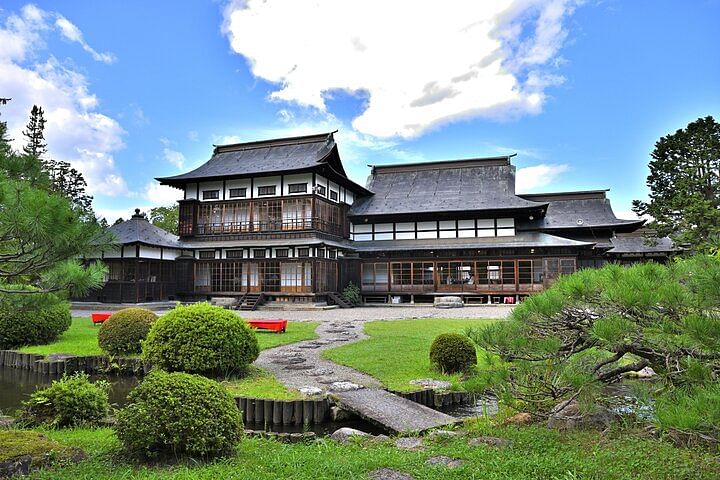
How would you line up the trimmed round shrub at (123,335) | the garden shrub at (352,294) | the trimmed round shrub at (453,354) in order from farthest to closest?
the garden shrub at (352,294) < the trimmed round shrub at (123,335) < the trimmed round shrub at (453,354)

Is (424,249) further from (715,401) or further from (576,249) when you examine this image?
(715,401)

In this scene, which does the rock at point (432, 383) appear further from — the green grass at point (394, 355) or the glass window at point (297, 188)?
the glass window at point (297, 188)

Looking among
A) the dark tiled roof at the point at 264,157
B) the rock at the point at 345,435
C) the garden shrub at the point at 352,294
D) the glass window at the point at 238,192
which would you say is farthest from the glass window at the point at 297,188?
the rock at the point at 345,435

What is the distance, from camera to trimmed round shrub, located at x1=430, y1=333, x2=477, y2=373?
31.5 ft

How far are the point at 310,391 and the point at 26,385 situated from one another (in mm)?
6599

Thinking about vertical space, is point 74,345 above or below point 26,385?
above

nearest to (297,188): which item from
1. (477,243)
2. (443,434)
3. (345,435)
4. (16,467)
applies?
(477,243)

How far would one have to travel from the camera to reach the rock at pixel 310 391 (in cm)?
809

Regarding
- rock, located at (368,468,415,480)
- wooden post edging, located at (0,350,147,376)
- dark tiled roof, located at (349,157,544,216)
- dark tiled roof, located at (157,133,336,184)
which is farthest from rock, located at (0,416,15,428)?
dark tiled roof, located at (349,157,544,216)

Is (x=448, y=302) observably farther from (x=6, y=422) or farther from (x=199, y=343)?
(x=6, y=422)

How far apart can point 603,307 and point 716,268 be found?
1260 mm

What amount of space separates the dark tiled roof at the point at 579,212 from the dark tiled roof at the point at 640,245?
4.10 feet

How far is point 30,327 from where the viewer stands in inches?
527

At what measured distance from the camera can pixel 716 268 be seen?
2988 mm
